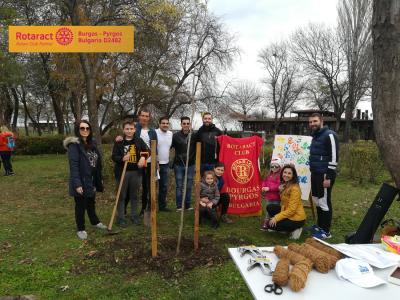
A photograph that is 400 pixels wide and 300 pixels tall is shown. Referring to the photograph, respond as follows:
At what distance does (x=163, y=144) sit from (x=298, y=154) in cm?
275

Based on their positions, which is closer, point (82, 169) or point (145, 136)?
point (82, 169)

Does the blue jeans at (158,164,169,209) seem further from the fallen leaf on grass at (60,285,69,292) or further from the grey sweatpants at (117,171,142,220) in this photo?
the fallen leaf on grass at (60,285,69,292)

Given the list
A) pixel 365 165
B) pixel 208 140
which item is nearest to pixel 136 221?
pixel 208 140

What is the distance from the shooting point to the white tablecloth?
192cm

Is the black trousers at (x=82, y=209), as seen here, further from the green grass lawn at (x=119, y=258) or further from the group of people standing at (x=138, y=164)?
the green grass lawn at (x=119, y=258)

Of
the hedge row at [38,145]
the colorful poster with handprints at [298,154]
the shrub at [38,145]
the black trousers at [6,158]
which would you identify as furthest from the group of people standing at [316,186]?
the shrub at [38,145]

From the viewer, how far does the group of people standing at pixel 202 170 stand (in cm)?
510

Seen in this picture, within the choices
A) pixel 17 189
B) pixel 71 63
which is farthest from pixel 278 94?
pixel 17 189

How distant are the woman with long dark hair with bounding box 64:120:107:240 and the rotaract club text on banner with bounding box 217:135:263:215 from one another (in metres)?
2.41

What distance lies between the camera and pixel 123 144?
5520 mm

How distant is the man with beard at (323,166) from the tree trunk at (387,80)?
5.42 feet

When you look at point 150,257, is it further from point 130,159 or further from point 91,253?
point 130,159

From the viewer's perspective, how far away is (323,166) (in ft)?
16.8

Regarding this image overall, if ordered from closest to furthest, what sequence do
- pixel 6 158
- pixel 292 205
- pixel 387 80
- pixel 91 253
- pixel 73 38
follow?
pixel 387 80, pixel 91 253, pixel 292 205, pixel 73 38, pixel 6 158
